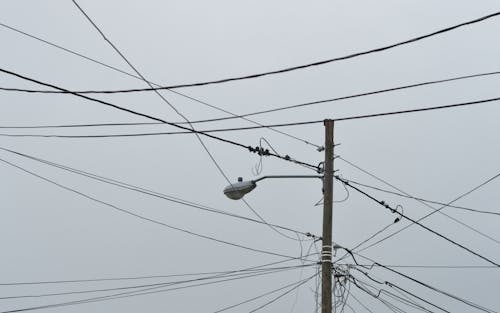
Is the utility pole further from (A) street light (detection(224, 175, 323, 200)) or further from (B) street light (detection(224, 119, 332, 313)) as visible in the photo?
(A) street light (detection(224, 175, 323, 200))

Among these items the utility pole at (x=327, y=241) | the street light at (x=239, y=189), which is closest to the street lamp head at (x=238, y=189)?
the street light at (x=239, y=189)

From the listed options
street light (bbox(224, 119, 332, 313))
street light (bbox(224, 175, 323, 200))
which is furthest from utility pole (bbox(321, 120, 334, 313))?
street light (bbox(224, 175, 323, 200))

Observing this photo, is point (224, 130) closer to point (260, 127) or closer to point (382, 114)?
point (260, 127)

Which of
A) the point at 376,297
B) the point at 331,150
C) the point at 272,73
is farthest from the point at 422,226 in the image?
the point at 272,73

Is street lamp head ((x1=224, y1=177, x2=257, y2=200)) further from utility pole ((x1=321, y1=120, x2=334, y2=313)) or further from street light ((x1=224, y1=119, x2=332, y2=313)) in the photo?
utility pole ((x1=321, y1=120, x2=334, y2=313))

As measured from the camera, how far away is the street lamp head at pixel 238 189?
11727mm

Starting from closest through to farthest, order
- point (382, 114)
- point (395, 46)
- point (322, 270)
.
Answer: point (395, 46) < point (382, 114) < point (322, 270)

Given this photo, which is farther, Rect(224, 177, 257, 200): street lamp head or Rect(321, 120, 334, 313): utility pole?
Rect(321, 120, 334, 313): utility pole

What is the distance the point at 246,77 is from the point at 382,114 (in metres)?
2.44

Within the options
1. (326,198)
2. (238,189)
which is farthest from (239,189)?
(326,198)

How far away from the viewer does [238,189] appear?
11.8 m

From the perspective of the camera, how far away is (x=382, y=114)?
1166 cm

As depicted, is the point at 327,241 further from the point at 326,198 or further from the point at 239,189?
the point at 239,189

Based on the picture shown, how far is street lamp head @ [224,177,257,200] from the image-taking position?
11727 mm
